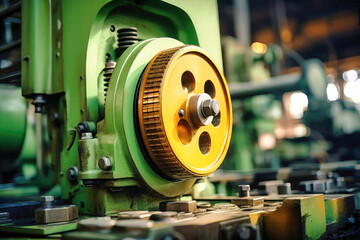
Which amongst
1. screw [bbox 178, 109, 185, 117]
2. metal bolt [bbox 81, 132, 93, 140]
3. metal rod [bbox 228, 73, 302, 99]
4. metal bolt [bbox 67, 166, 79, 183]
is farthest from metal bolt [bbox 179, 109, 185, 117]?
metal rod [bbox 228, 73, 302, 99]

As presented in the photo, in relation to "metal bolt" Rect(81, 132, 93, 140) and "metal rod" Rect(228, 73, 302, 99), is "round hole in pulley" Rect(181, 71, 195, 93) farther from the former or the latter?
"metal rod" Rect(228, 73, 302, 99)

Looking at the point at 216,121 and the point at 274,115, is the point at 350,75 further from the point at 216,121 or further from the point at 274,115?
the point at 216,121

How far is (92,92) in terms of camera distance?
43.9 inches

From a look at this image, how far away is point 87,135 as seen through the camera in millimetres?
1045

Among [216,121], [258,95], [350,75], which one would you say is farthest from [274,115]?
[350,75]

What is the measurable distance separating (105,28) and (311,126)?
6.99 ft

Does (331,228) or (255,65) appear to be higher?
(255,65)

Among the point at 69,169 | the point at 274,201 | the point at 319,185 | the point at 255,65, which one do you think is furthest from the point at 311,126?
the point at 69,169

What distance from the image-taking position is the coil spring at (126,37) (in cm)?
117

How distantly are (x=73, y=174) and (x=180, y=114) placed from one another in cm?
34

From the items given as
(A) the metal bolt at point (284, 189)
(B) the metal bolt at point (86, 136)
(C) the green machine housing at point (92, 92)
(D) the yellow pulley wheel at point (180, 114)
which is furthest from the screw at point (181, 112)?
(A) the metal bolt at point (284, 189)

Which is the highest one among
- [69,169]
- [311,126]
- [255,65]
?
[255,65]

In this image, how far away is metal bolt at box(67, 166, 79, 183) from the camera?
1.13 m

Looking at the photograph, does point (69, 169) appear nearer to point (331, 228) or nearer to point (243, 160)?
point (331, 228)
